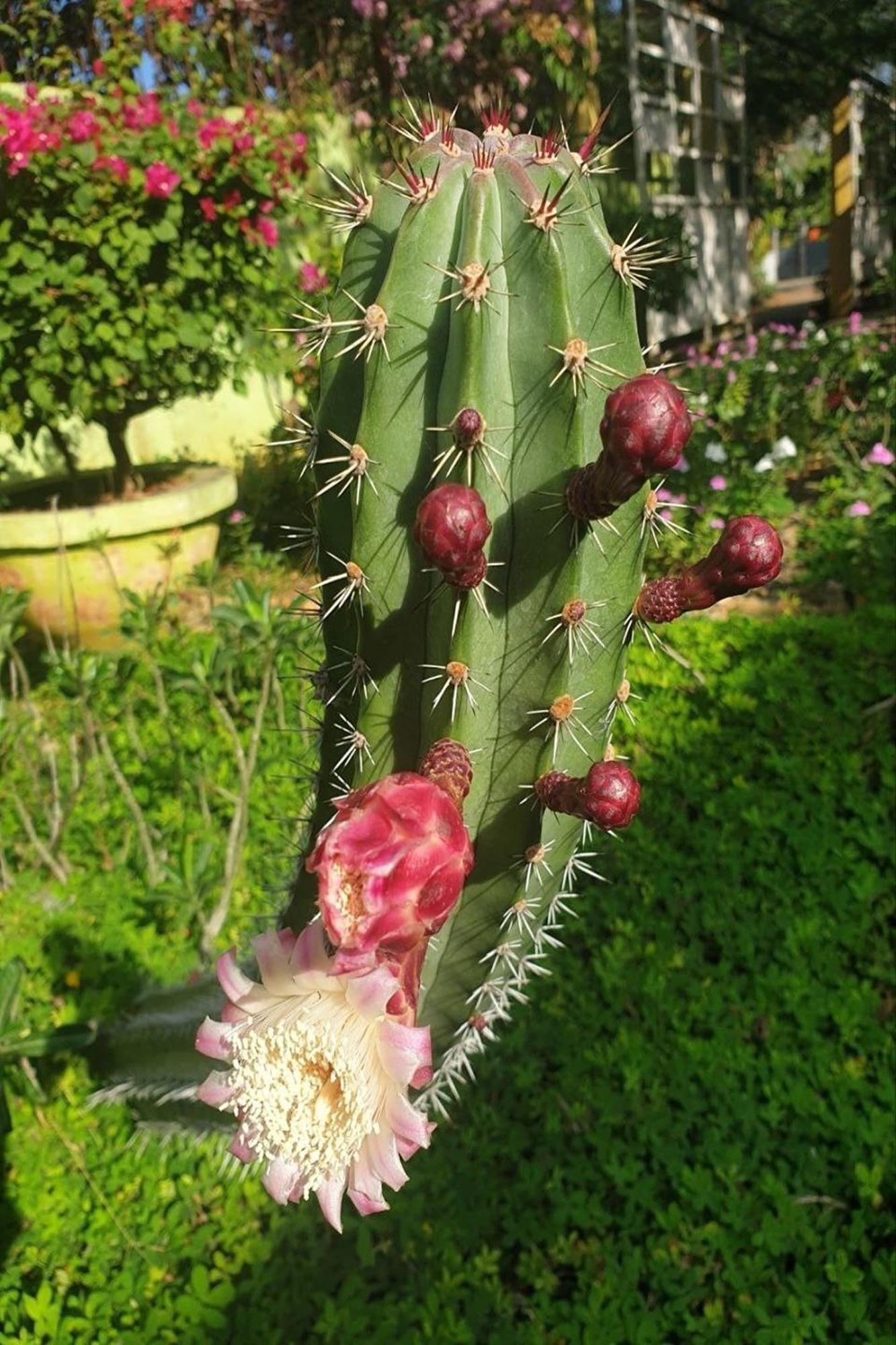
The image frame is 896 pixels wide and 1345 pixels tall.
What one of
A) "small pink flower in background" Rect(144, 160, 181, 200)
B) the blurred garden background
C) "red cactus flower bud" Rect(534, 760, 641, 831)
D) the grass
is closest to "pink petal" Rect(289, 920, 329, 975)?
"red cactus flower bud" Rect(534, 760, 641, 831)

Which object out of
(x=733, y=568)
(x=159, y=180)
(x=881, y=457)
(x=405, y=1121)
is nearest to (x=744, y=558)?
(x=733, y=568)

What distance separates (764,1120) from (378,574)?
57.6 inches

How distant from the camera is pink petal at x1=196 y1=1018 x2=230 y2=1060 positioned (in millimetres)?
848

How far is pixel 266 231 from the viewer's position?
400 cm

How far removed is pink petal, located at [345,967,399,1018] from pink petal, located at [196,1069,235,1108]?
254 millimetres

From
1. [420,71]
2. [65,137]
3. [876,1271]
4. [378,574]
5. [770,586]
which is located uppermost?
[420,71]

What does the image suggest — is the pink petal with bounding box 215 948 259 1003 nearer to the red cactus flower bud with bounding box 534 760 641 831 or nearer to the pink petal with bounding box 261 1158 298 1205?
the pink petal with bounding box 261 1158 298 1205

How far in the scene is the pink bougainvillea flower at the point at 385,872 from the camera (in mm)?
615

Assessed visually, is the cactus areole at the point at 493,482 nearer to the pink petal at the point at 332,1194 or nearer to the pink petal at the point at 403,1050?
Result: the pink petal at the point at 403,1050

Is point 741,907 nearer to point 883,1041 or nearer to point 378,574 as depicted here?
point 883,1041

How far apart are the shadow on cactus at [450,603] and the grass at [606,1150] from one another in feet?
2.01

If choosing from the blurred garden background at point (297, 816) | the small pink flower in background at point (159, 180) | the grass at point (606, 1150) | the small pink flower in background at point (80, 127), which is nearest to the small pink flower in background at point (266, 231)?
the blurred garden background at point (297, 816)

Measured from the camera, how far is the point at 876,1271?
1537 mm

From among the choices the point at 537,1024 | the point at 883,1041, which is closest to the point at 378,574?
the point at 537,1024
